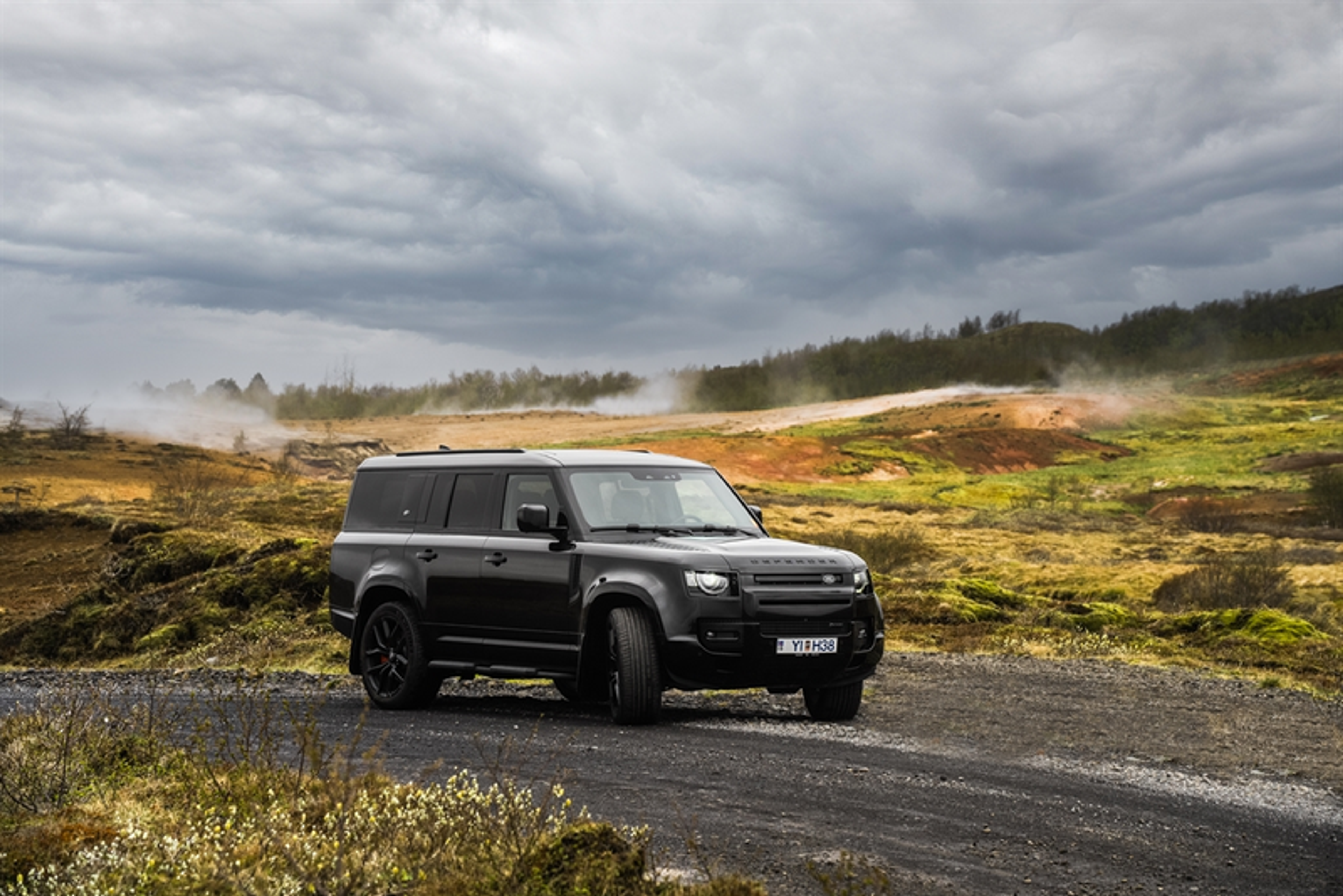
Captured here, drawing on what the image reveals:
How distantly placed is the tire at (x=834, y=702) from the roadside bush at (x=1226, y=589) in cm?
1425

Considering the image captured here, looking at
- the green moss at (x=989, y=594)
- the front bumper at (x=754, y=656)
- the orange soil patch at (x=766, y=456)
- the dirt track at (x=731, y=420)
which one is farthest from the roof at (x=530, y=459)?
the dirt track at (x=731, y=420)

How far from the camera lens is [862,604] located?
10.1 meters

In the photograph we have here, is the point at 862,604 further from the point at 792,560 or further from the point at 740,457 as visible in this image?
the point at 740,457

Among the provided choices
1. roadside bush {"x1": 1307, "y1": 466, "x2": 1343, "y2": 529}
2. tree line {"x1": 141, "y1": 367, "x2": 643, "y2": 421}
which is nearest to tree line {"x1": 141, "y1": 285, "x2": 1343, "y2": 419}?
tree line {"x1": 141, "y1": 367, "x2": 643, "y2": 421}

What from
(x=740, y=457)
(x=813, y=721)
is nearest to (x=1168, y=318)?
(x=740, y=457)

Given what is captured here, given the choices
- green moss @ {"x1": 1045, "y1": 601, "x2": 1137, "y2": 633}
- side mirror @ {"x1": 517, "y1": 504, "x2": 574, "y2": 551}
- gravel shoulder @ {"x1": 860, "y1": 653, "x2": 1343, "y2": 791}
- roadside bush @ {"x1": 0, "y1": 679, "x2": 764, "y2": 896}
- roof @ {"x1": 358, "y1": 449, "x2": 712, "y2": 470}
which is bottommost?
green moss @ {"x1": 1045, "y1": 601, "x2": 1137, "y2": 633}

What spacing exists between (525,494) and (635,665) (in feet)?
6.91

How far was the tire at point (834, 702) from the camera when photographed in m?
11.0

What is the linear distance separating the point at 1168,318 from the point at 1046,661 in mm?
143283

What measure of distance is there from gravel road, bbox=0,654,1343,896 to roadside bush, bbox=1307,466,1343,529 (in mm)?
36812

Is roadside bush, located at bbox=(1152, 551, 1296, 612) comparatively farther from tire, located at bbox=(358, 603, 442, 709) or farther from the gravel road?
tire, located at bbox=(358, 603, 442, 709)

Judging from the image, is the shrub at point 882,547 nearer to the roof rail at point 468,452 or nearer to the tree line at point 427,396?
the roof rail at point 468,452

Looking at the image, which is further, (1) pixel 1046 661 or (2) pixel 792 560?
(1) pixel 1046 661

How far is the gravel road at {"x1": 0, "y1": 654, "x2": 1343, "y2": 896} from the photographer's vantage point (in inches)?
249
